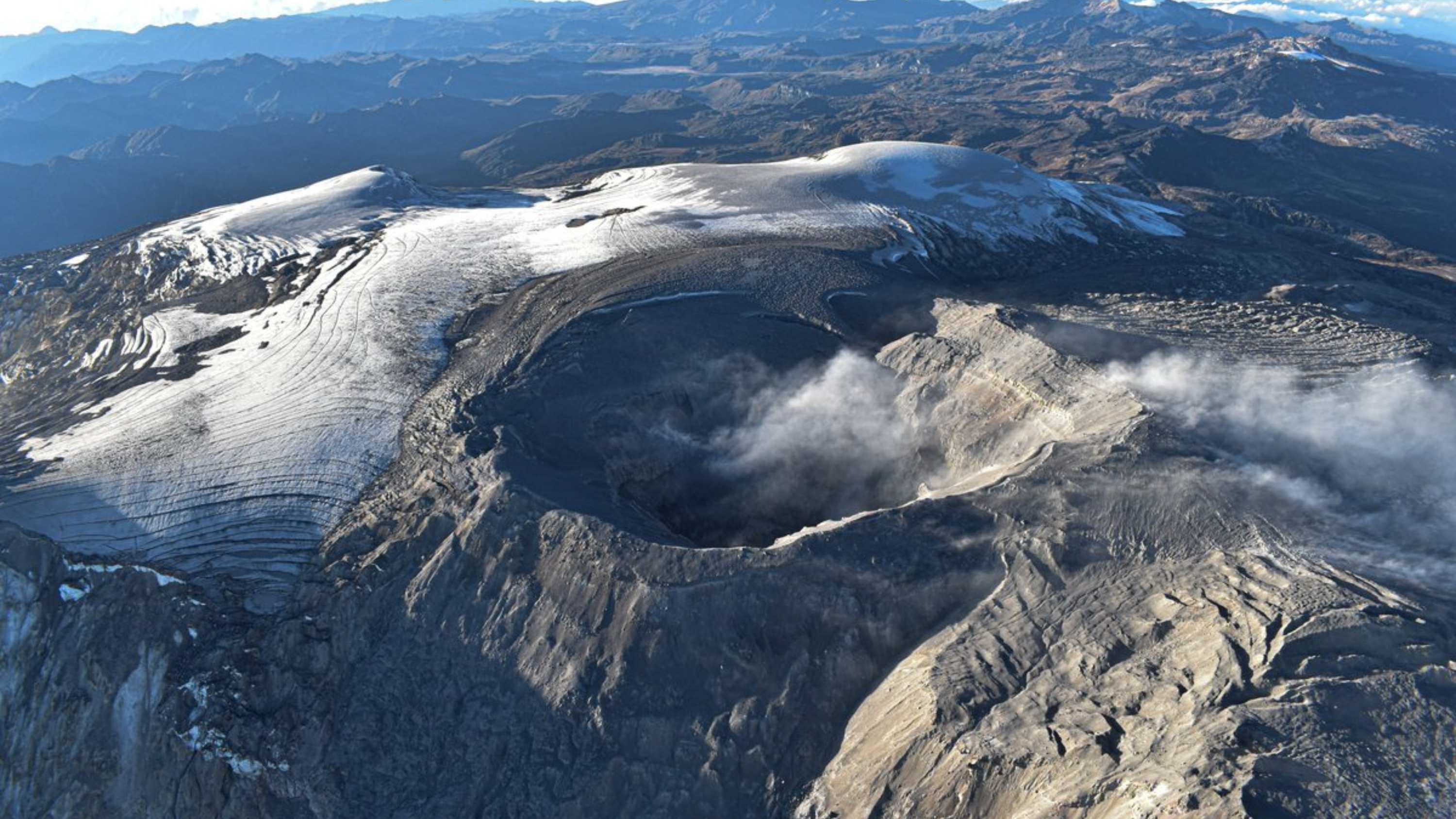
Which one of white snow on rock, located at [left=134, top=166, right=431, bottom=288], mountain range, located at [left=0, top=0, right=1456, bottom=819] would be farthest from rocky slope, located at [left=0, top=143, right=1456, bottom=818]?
white snow on rock, located at [left=134, top=166, right=431, bottom=288]

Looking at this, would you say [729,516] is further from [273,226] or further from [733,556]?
[273,226]

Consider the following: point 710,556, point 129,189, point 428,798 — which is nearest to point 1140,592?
point 710,556

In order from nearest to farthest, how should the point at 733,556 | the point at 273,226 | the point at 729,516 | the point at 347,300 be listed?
the point at 733,556 < the point at 729,516 < the point at 347,300 < the point at 273,226

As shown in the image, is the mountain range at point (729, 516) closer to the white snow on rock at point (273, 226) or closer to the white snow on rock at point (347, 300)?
the white snow on rock at point (347, 300)

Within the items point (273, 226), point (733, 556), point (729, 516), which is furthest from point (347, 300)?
point (733, 556)

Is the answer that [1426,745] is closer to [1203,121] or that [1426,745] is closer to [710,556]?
[710,556]
